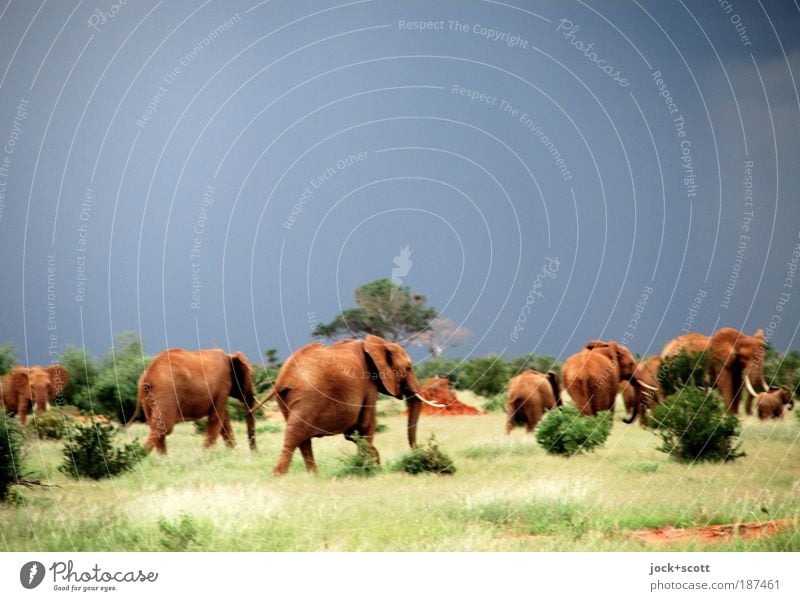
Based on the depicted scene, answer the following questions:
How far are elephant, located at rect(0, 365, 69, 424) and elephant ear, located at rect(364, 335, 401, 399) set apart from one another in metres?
6.33

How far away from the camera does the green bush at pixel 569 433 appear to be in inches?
687

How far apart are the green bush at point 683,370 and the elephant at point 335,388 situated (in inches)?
276

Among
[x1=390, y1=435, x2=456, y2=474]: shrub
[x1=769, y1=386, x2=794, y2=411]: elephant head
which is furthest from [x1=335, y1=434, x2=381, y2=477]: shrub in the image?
[x1=769, y1=386, x2=794, y2=411]: elephant head

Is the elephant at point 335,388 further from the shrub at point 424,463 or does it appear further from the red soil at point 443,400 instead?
the red soil at point 443,400

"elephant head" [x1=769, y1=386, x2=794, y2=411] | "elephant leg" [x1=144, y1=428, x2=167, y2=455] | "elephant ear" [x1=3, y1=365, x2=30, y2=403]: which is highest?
"elephant ear" [x1=3, y1=365, x2=30, y2=403]

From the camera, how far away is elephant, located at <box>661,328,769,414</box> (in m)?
21.1

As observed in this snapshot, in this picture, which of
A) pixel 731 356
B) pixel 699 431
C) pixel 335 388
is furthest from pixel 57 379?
pixel 731 356

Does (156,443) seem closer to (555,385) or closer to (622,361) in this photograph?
(555,385)

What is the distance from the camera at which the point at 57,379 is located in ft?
64.3

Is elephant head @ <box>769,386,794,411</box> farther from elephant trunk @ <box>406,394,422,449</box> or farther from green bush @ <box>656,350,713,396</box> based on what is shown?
elephant trunk @ <box>406,394,422,449</box>

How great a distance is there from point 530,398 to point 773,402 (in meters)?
5.38
